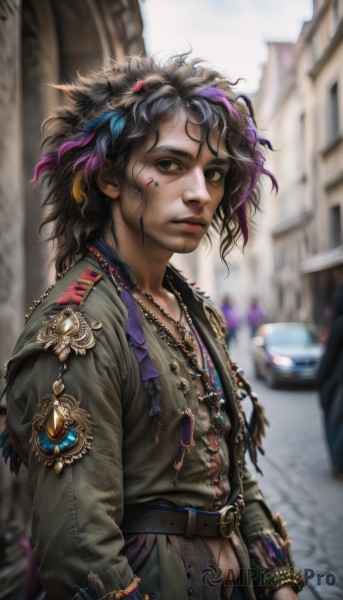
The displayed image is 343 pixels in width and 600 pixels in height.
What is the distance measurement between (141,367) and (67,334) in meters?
0.20

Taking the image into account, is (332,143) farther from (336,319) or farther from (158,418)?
(158,418)

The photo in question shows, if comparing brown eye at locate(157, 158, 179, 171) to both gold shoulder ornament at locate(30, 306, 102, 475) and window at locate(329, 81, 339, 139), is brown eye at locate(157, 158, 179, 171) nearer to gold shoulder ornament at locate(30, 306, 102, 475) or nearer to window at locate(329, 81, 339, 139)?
gold shoulder ornament at locate(30, 306, 102, 475)

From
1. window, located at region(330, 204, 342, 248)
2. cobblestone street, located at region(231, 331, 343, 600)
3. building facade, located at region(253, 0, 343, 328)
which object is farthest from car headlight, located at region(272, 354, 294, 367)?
window, located at region(330, 204, 342, 248)

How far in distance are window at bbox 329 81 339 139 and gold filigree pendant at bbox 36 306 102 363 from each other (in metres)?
17.1

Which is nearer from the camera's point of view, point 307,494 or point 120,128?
point 120,128

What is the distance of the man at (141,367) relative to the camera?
133cm

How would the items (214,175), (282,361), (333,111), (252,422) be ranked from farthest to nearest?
1. (333,111)
2. (282,361)
3. (252,422)
4. (214,175)

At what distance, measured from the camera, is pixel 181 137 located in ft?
5.39

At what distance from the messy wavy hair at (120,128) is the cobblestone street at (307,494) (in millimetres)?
1216

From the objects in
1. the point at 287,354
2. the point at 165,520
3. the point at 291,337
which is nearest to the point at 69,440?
the point at 165,520

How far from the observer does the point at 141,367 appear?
1482 millimetres

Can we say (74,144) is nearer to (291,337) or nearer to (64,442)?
(64,442)

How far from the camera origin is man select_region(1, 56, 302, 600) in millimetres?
1333

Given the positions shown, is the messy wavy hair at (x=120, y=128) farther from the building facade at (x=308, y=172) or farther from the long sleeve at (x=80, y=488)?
the building facade at (x=308, y=172)
